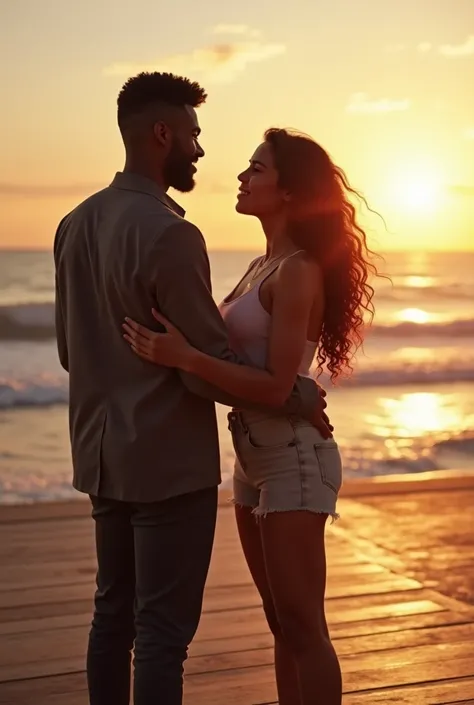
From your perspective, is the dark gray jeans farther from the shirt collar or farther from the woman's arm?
the shirt collar

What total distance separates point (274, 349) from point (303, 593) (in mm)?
475

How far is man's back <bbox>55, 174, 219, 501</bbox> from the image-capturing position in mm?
1977

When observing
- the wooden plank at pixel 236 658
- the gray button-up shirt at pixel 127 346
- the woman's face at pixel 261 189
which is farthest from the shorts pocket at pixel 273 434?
the wooden plank at pixel 236 658

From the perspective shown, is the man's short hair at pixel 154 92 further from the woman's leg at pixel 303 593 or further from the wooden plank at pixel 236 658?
the wooden plank at pixel 236 658

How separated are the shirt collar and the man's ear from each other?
7 cm

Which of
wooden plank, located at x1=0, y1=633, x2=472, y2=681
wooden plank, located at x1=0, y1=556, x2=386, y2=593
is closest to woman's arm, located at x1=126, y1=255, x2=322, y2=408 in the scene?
wooden plank, located at x1=0, y1=633, x2=472, y2=681

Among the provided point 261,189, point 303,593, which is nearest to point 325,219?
point 261,189

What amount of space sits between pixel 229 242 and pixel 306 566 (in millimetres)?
24775

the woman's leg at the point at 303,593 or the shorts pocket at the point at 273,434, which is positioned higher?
the shorts pocket at the point at 273,434

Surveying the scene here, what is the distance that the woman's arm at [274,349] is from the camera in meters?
1.98

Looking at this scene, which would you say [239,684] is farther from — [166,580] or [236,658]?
[166,580]

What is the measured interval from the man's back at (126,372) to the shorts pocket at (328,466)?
0.22 metres

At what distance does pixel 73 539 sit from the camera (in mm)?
4395

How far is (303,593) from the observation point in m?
2.18
